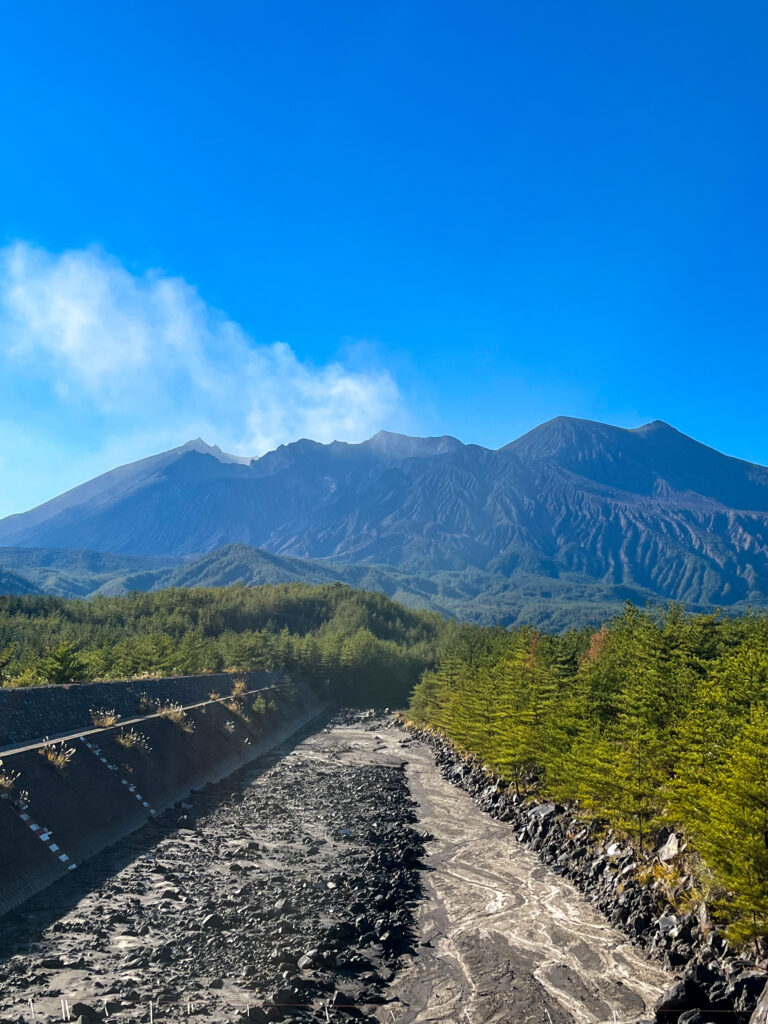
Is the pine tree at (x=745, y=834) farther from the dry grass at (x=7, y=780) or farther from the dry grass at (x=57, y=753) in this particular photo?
the dry grass at (x=57, y=753)

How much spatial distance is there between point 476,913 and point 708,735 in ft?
40.8

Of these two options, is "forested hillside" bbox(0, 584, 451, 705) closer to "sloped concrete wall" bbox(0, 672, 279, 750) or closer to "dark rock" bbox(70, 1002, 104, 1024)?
"sloped concrete wall" bbox(0, 672, 279, 750)

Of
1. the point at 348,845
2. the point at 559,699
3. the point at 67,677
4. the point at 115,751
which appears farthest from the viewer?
the point at 67,677

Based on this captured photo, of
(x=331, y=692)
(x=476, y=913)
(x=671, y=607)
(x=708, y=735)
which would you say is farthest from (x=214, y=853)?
(x=331, y=692)

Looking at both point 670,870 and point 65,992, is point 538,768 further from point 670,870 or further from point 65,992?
point 65,992

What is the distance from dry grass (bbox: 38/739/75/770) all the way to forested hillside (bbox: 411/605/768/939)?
26.2 meters

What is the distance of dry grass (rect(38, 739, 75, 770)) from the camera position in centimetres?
3106

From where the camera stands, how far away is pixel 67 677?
5800 centimetres

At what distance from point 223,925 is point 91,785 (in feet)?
45.7

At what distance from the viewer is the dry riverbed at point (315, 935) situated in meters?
18.8

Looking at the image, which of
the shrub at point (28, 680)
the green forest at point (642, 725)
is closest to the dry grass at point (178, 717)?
the shrub at point (28, 680)

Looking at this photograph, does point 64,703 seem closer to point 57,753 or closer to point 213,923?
point 57,753

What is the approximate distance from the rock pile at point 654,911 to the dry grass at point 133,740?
24728mm

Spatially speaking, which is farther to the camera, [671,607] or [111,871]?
[671,607]
